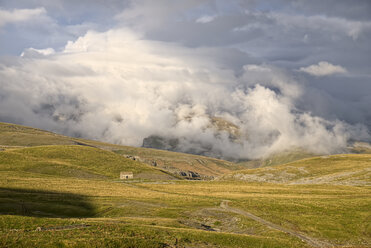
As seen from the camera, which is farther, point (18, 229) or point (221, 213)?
point (221, 213)

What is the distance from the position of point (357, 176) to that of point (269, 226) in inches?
5059

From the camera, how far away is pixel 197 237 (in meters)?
45.3

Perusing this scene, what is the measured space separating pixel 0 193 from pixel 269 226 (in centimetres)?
6119

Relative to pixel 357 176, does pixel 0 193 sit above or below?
below

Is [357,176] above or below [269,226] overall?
above

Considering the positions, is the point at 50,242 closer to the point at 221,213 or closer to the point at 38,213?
the point at 38,213

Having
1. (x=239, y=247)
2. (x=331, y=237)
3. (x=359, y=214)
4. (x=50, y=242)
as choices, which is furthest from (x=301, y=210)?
(x=50, y=242)

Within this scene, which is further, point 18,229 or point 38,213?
point 38,213

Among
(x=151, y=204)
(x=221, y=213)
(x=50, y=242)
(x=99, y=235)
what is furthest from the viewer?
(x=151, y=204)

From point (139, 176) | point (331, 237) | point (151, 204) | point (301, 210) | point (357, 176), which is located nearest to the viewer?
point (331, 237)

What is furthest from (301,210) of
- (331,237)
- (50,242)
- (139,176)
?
(139,176)

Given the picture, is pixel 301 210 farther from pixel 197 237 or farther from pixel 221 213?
pixel 197 237

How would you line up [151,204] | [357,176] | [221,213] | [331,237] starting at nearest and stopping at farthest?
[331,237]
[221,213]
[151,204]
[357,176]

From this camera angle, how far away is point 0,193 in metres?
83.1
